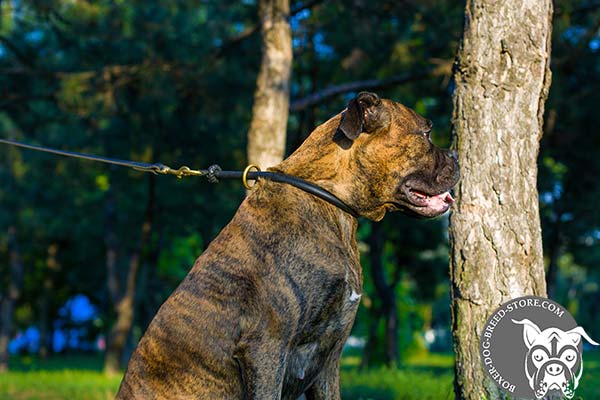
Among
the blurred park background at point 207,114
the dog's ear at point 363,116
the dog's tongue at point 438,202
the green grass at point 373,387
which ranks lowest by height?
the green grass at point 373,387

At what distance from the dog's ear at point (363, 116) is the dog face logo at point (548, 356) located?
4.86ft

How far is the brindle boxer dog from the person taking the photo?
140 inches

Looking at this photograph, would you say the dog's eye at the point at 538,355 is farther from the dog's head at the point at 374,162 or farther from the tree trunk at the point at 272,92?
the tree trunk at the point at 272,92

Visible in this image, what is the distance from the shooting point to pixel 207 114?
14.7 meters

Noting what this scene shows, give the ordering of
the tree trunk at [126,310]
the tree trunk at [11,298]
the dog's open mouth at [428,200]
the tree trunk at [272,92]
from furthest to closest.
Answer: the tree trunk at [11,298] → the tree trunk at [126,310] → the tree trunk at [272,92] → the dog's open mouth at [428,200]

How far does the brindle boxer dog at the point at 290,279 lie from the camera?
356 centimetres

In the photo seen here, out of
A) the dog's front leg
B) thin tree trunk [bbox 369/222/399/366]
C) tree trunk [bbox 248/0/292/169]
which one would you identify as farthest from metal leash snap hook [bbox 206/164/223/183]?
thin tree trunk [bbox 369/222/399/366]

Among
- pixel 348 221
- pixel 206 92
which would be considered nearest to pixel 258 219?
pixel 348 221

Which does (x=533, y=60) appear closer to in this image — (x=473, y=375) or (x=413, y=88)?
(x=473, y=375)

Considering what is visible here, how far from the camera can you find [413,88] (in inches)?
635

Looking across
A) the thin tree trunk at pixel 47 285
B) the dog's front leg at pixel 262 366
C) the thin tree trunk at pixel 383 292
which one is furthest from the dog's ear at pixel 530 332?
the thin tree trunk at pixel 47 285

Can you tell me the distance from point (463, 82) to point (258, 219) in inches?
74.5

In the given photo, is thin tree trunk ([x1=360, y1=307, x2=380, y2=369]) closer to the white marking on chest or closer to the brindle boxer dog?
the brindle boxer dog
